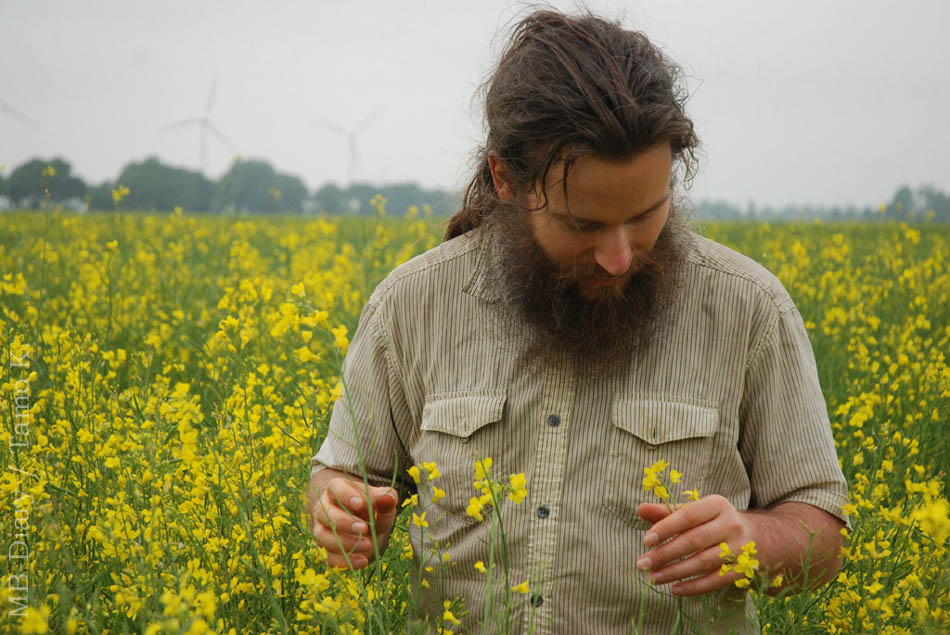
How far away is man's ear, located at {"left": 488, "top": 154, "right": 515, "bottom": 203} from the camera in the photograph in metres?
1.92

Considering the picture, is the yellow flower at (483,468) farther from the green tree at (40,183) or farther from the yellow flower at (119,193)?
the yellow flower at (119,193)

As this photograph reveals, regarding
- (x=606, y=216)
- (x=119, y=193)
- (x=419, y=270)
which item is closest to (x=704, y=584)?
(x=606, y=216)

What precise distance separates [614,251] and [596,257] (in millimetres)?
43

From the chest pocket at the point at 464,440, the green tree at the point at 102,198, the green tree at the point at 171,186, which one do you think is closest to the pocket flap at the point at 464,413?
the chest pocket at the point at 464,440

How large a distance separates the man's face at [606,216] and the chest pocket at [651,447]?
0.86 feet

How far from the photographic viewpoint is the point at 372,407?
6.42ft

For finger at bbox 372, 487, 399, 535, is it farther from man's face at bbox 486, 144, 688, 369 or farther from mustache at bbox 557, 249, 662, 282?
mustache at bbox 557, 249, 662, 282

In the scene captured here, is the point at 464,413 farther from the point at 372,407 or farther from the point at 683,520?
the point at 683,520

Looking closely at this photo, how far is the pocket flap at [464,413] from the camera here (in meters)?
1.84

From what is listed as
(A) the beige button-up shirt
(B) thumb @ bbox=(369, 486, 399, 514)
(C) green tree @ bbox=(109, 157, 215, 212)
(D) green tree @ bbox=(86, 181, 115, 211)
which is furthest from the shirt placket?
(C) green tree @ bbox=(109, 157, 215, 212)

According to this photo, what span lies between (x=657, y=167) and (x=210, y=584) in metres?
1.25

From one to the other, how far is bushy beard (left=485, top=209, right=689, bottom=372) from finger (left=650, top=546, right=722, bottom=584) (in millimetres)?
473

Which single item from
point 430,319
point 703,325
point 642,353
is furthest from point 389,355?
point 703,325

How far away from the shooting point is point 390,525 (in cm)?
169
